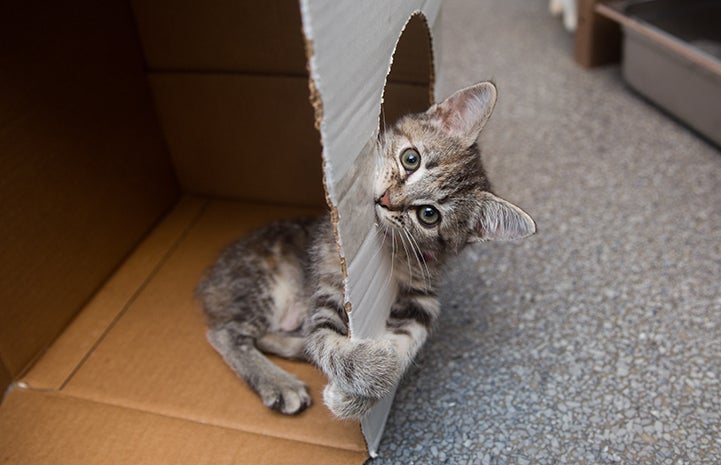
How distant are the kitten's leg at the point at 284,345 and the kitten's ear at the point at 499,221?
0.49 m

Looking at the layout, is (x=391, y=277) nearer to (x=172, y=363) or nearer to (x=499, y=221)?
(x=499, y=221)

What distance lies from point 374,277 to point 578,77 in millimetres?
1675

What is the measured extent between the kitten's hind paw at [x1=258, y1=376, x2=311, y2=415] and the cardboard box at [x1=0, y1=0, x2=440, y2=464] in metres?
0.02

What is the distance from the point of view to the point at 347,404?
108 centimetres

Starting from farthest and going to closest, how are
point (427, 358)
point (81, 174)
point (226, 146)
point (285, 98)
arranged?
point (226, 146) → point (285, 98) → point (81, 174) → point (427, 358)

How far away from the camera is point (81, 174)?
154 cm

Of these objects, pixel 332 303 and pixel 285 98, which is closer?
pixel 332 303

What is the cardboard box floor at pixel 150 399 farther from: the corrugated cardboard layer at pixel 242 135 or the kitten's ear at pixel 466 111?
the kitten's ear at pixel 466 111

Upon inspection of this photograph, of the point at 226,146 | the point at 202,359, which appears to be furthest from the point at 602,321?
the point at 226,146

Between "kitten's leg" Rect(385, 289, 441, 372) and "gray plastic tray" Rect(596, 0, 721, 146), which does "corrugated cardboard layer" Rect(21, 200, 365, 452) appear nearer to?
"kitten's leg" Rect(385, 289, 441, 372)

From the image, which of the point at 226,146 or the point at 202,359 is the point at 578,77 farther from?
the point at 202,359

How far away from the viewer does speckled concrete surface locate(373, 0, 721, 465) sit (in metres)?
1.20

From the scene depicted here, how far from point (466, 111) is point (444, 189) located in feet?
0.64

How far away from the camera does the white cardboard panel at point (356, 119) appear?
0.81 m
